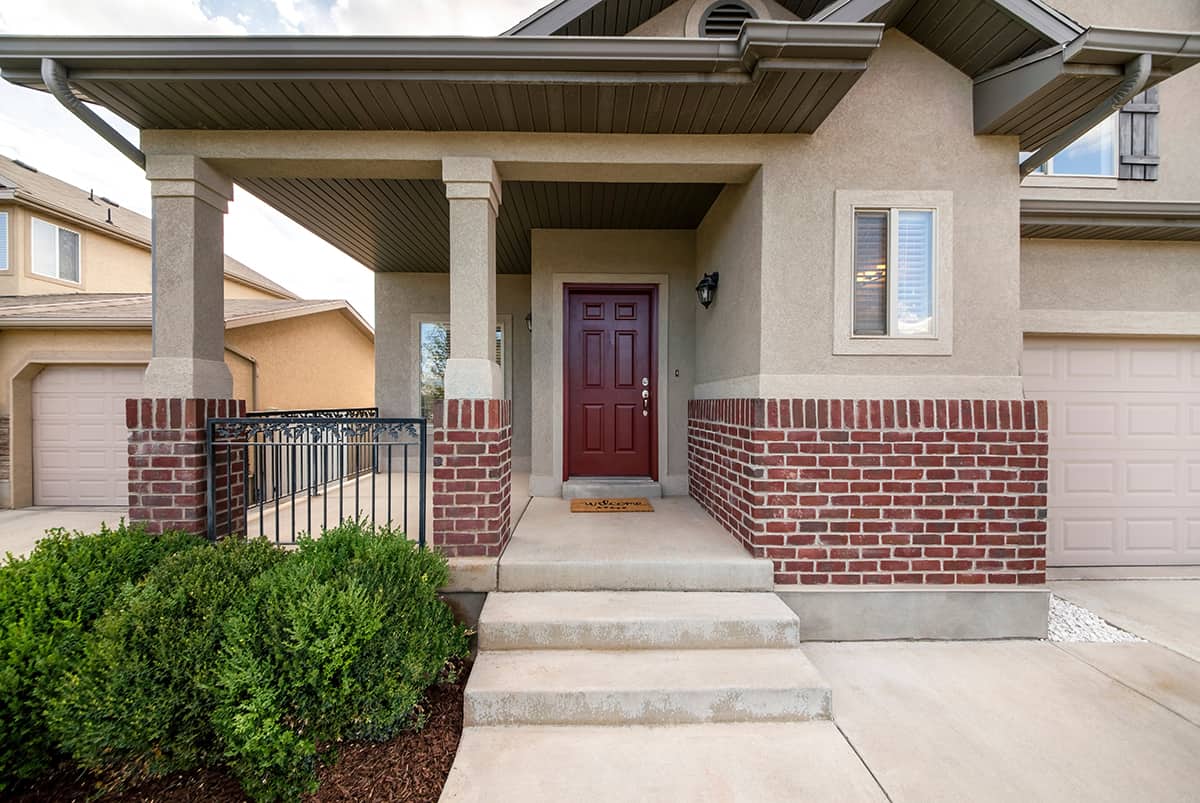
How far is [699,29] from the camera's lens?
11.7ft

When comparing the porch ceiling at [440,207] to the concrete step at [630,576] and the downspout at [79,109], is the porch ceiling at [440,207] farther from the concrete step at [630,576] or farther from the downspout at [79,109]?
the concrete step at [630,576]

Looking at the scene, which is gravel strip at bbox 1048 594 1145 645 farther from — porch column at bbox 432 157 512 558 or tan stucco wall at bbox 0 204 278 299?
tan stucco wall at bbox 0 204 278 299

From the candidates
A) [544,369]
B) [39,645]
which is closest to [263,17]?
[544,369]

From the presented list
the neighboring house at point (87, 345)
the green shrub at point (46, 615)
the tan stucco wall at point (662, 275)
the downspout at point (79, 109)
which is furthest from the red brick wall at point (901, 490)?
the neighboring house at point (87, 345)

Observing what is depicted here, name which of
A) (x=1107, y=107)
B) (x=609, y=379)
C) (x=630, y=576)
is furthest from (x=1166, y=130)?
(x=630, y=576)

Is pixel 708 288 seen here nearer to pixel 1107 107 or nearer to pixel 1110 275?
pixel 1107 107

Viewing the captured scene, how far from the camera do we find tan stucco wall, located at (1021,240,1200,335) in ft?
14.1

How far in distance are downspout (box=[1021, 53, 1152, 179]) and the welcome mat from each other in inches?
145

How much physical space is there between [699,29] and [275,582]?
4.28 m

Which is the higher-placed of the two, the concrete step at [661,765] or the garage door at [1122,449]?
the garage door at [1122,449]

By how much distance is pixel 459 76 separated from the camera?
9.24ft

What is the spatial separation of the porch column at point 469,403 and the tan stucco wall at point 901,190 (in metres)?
1.81

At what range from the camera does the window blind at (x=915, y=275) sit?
3.34 metres

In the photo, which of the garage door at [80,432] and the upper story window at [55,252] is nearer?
the garage door at [80,432]
